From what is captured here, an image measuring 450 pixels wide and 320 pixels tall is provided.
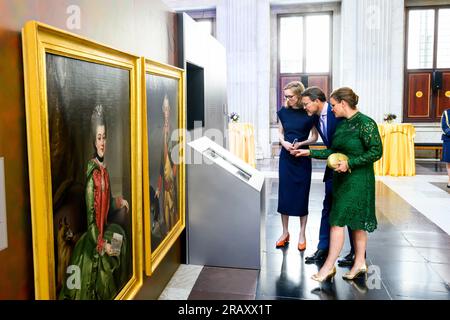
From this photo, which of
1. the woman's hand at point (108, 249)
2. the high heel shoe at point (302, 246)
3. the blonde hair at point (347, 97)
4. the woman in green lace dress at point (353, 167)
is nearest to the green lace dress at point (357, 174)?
the woman in green lace dress at point (353, 167)

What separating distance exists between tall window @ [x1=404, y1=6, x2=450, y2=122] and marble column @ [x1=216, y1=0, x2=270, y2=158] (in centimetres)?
445

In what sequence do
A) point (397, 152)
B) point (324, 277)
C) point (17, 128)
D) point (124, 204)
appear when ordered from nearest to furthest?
point (17, 128)
point (124, 204)
point (324, 277)
point (397, 152)

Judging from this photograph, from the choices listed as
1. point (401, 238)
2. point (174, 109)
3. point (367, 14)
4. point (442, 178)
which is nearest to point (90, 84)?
point (174, 109)

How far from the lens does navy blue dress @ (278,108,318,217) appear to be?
14.8 ft

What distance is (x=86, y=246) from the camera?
2.11m

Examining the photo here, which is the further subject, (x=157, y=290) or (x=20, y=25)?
(x=157, y=290)

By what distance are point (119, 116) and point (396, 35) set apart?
42.4 feet

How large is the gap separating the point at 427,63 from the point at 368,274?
11.6 metres

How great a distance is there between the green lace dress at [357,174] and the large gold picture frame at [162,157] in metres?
1.37

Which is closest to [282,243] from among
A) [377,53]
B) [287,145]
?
[287,145]

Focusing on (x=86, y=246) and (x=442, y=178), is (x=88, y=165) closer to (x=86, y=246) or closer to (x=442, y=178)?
(x=86, y=246)

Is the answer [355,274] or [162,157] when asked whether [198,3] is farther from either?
[355,274]

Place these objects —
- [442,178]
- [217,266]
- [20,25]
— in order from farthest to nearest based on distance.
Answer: [442,178] → [217,266] → [20,25]

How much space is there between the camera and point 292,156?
461 centimetres
